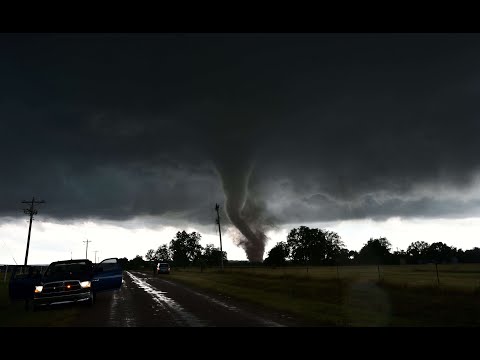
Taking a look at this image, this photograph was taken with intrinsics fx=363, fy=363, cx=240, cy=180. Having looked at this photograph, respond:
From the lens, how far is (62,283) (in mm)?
16062

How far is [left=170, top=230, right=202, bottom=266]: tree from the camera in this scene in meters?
169

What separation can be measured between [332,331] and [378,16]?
11.0ft

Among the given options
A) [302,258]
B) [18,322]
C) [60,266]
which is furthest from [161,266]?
[302,258]

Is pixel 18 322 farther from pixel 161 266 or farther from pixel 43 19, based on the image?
pixel 161 266

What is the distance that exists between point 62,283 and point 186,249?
15715cm

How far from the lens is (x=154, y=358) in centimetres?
305

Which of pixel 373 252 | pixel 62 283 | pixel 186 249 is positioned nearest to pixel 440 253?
pixel 373 252

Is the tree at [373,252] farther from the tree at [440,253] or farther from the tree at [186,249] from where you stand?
the tree at [186,249]

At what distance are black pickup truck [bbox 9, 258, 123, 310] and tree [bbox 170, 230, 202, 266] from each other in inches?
5997

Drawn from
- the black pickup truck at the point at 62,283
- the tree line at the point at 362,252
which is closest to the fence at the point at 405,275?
the black pickup truck at the point at 62,283

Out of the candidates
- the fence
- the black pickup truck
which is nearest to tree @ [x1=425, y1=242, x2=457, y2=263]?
the fence

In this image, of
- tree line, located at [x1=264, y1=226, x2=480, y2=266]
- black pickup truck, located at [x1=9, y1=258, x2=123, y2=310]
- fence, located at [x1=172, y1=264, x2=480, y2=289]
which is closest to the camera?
black pickup truck, located at [x1=9, y1=258, x2=123, y2=310]

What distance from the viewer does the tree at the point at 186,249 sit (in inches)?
6652

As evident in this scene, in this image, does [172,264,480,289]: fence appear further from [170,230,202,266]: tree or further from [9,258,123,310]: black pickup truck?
[170,230,202,266]: tree
